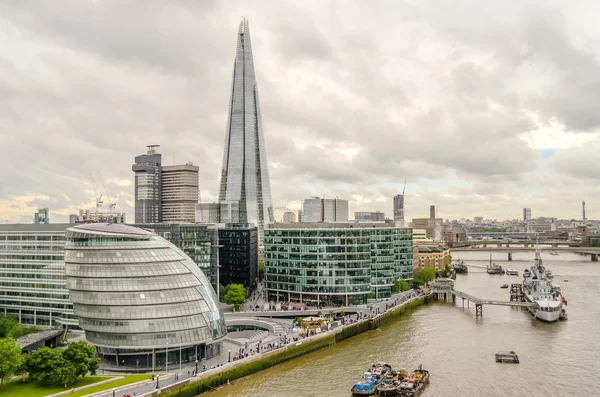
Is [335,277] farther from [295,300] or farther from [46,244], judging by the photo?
[46,244]

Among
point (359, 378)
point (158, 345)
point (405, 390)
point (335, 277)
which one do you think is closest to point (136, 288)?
point (158, 345)

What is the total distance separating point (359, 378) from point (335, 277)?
39.3 meters

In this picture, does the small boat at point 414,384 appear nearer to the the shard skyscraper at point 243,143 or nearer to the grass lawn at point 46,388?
the grass lawn at point 46,388

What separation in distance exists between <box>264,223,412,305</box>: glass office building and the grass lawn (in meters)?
49.8

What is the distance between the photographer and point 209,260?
9019 centimetres

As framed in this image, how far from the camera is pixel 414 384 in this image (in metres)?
53.2

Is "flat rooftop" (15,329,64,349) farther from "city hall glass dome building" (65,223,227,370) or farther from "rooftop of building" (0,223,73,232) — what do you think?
"rooftop of building" (0,223,73,232)

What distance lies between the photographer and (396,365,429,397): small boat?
170 ft

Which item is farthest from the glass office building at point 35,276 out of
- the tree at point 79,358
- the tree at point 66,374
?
the tree at point 66,374

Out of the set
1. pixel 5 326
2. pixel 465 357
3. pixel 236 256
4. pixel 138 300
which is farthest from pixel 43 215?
pixel 465 357

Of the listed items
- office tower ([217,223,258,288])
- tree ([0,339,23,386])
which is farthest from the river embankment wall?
office tower ([217,223,258,288])

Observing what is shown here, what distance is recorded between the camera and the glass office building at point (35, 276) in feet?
251

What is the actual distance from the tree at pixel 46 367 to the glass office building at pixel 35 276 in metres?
26.8

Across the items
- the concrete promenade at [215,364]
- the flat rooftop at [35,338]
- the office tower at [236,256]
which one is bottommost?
the concrete promenade at [215,364]
